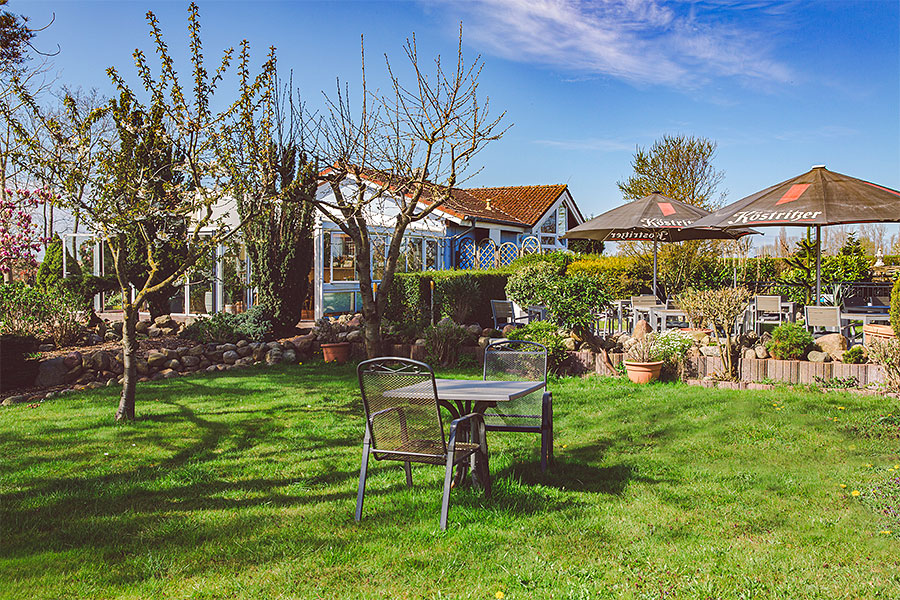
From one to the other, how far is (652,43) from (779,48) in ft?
7.88

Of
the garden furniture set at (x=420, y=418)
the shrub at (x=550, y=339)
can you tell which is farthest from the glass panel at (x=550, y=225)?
the garden furniture set at (x=420, y=418)

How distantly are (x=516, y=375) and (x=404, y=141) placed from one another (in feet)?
11.1

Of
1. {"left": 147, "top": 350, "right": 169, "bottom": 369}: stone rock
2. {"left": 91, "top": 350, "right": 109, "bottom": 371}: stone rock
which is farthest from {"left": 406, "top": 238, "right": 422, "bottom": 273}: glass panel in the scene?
{"left": 91, "top": 350, "right": 109, "bottom": 371}: stone rock

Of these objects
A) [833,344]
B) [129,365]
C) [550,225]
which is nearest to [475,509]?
[129,365]

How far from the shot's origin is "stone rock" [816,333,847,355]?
7.90 meters

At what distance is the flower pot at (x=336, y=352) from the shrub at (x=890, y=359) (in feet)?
25.7

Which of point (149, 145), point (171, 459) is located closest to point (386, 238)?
point (149, 145)

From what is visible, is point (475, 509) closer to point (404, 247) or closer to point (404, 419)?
point (404, 419)

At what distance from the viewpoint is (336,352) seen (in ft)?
35.7

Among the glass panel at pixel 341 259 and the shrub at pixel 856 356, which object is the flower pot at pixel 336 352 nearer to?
the glass panel at pixel 341 259

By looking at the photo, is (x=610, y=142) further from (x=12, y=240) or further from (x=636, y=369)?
(x=12, y=240)

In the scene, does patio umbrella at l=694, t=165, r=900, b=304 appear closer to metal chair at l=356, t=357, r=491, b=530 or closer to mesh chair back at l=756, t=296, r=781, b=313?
mesh chair back at l=756, t=296, r=781, b=313

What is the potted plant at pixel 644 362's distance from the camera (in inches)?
327

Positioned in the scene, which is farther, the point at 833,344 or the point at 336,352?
the point at 336,352
